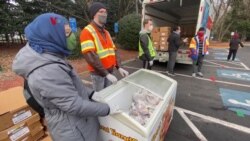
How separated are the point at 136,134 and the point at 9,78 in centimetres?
574

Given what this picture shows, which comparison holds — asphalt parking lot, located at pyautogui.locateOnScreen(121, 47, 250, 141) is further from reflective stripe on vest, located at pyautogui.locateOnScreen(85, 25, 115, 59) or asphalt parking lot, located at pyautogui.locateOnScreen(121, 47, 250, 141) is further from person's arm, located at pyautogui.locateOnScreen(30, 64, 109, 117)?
person's arm, located at pyautogui.locateOnScreen(30, 64, 109, 117)

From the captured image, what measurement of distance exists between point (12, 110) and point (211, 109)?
152 inches

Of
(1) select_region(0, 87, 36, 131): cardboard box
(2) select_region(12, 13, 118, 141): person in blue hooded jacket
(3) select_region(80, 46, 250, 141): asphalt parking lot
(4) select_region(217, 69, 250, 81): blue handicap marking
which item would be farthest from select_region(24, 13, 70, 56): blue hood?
(4) select_region(217, 69, 250, 81): blue handicap marking

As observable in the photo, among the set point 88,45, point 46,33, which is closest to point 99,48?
point 88,45

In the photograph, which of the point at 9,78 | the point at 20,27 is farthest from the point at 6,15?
the point at 9,78

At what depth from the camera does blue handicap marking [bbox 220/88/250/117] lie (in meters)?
3.84

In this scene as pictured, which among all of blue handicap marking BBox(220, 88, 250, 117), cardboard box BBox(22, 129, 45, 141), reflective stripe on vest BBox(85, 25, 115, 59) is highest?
reflective stripe on vest BBox(85, 25, 115, 59)

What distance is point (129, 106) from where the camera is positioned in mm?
2453

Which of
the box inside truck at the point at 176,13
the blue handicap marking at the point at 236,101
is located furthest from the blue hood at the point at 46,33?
the box inside truck at the point at 176,13

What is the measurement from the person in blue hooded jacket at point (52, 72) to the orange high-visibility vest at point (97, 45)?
0.99m

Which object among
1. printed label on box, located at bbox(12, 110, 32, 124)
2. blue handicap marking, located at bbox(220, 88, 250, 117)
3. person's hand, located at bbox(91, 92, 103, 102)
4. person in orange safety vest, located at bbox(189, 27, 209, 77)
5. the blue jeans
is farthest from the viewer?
person in orange safety vest, located at bbox(189, 27, 209, 77)

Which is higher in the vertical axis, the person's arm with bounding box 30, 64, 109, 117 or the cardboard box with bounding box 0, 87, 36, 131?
the person's arm with bounding box 30, 64, 109, 117

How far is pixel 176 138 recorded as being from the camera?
2.85 m

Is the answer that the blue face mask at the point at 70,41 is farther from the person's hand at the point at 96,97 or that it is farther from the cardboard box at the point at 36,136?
the cardboard box at the point at 36,136
